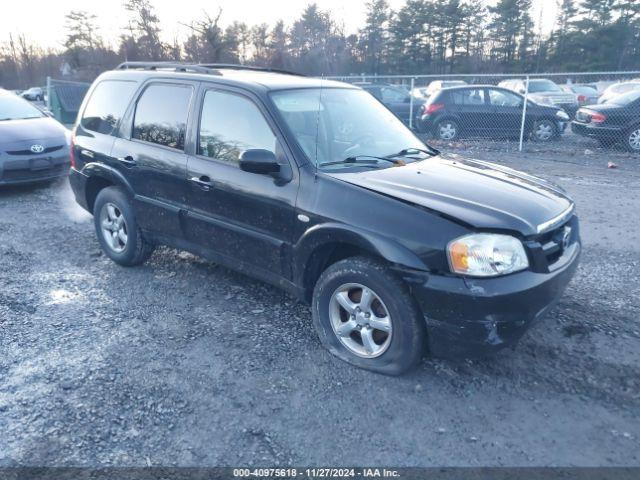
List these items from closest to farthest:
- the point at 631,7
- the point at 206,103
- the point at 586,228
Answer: the point at 206,103
the point at 586,228
the point at 631,7

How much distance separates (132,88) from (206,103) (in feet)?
3.71

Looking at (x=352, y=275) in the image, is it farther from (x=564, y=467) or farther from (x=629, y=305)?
(x=629, y=305)

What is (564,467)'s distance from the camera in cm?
251

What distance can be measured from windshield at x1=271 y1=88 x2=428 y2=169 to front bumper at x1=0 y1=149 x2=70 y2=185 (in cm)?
568

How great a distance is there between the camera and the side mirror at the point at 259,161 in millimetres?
3381

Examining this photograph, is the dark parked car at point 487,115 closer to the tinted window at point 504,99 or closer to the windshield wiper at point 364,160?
the tinted window at point 504,99

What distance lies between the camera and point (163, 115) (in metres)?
4.41

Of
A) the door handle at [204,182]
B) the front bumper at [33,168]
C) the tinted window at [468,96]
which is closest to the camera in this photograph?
the door handle at [204,182]

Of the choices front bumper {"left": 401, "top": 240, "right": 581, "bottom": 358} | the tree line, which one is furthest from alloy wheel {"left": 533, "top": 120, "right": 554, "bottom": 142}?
the tree line

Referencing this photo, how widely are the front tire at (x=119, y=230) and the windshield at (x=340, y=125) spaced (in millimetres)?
2012

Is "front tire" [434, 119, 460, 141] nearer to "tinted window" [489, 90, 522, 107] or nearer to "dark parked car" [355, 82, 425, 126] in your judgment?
"tinted window" [489, 90, 522, 107]

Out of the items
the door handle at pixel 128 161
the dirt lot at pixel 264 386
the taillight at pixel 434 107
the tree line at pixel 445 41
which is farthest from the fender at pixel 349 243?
the tree line at pixel 445 41

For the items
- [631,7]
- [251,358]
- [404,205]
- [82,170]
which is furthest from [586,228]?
[631,7]

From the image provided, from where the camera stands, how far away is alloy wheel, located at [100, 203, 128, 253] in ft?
16.5
